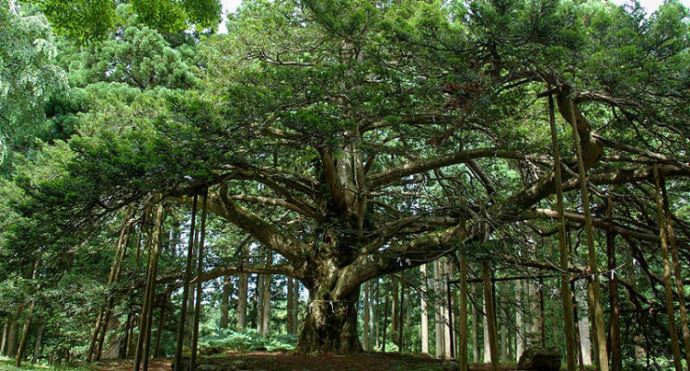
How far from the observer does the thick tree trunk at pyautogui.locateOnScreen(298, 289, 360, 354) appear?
26.0ft

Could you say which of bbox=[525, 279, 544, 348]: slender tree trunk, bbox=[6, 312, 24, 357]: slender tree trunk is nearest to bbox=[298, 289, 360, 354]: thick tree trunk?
bbox=[525, 279, 544, 348]: slender tree trunk

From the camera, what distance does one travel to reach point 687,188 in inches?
277

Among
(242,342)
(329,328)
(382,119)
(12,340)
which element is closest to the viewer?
(382,119)

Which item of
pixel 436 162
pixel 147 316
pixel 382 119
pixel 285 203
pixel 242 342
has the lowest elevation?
pixel 242 342

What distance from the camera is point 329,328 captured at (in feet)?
26.2

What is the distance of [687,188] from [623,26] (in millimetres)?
3631

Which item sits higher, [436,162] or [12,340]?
[436,162]

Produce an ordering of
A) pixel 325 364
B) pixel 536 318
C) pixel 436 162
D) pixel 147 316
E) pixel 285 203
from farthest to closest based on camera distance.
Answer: pixel 536 318 < pixel 285 203 < pixel 436 162 < pixel 325 364 < pixel 147 316

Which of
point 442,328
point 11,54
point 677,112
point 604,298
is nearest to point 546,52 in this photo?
point 677,112

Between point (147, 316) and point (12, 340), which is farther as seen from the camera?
point (12, 340)

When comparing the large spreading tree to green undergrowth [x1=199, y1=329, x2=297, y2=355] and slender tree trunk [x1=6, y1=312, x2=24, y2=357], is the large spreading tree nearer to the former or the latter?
green undergrowth [x1=199, y1=329, x2=297, y2=355]

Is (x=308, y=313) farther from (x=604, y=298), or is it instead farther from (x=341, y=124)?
(x=604, y=298)

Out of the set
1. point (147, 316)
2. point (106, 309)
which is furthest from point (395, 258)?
point (106, 309)

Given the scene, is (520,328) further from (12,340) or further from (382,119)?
(12,340)
